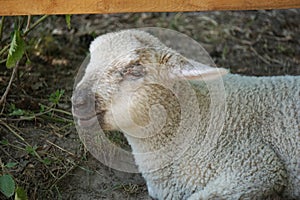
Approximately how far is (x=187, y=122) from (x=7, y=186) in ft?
3.14

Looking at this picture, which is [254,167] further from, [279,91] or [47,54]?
[47,54]

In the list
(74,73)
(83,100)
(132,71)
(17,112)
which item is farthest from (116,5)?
(74,73)

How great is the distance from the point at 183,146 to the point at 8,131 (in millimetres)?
1278

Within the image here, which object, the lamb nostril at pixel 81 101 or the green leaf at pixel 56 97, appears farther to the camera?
the green leaf at pixel 56 97

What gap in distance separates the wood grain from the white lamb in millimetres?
278

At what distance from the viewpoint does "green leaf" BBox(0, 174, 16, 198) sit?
2873mm

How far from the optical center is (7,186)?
2.89 m

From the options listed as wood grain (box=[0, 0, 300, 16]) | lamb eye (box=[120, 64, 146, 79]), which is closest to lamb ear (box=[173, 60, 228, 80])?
lamb eye (box=[120, 64, 146, 79])

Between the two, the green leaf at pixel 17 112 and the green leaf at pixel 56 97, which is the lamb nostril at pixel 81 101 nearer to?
the green leaf at pixel 56 97

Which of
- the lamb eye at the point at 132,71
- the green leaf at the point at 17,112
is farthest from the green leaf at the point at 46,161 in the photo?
the lamb eye at the point at 132,71

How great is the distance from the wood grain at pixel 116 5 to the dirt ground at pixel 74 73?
950 mm

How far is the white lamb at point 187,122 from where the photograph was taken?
A: 2900 mm

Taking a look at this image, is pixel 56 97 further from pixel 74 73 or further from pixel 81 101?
pixel 81 101

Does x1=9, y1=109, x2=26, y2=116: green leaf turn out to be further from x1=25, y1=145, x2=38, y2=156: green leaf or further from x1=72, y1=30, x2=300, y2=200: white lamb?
x1=72, y1=30, x2=300, y2=200: white lamb
